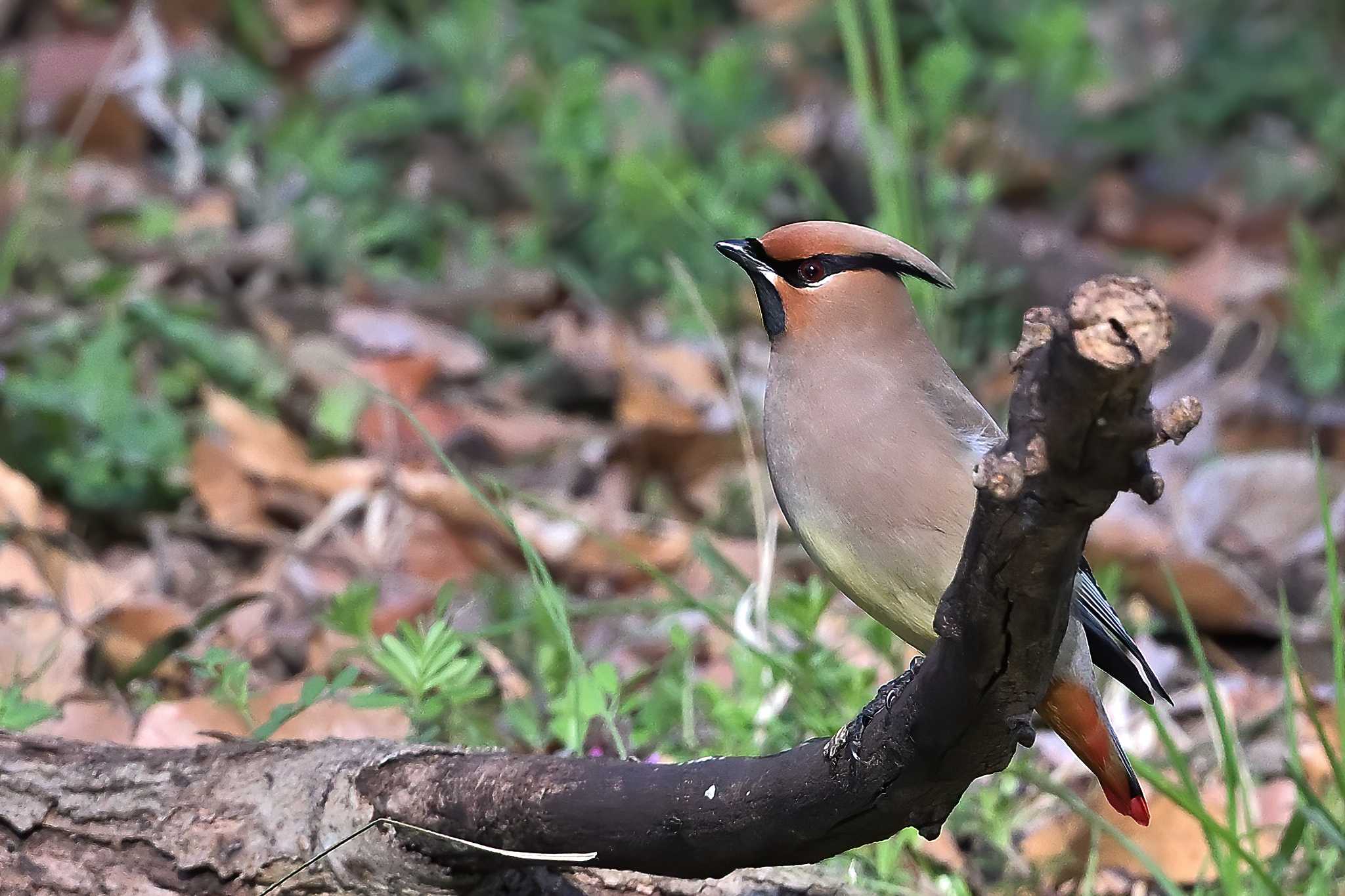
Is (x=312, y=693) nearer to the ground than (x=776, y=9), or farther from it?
farther from it

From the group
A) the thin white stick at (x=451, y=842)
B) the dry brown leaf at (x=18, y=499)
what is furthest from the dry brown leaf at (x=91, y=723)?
the dry brown leaf at (x=18, y=499)

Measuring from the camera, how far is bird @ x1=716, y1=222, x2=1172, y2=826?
2441 mm

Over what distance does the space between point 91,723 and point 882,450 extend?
170cm

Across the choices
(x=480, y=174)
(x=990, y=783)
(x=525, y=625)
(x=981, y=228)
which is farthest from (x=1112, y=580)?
(x=480, y=174)

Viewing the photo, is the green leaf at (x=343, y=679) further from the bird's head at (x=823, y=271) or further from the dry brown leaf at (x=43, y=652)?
the bird's head at (x=823, y=271)

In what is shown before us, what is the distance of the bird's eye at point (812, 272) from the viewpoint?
2.85m

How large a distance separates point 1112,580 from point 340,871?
2306mm

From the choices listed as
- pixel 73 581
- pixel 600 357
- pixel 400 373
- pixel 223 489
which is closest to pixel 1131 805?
pixel 73 581

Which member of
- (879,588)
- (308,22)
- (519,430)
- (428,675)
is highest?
(879,588)

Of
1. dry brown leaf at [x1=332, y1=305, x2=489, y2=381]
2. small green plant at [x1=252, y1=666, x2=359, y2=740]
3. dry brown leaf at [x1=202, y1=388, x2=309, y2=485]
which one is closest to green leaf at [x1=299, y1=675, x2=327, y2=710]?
small green plant at [x1=252, y1=666, x2=359, y2=740]

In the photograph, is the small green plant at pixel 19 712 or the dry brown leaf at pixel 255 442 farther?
the dry brown leaf at pixel 255 442

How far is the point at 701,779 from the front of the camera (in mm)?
2148

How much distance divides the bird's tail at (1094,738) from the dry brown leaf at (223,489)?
2.72 metres

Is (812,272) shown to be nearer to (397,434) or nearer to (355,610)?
(355,610)
